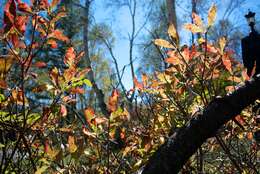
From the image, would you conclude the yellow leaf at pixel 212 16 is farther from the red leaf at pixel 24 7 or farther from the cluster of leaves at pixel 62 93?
the red leaf at pixel 24 7

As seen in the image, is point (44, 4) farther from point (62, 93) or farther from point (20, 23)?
point (62, 93)

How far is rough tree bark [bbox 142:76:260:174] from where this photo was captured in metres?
0.82

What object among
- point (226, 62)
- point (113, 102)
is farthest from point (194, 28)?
point (113, 102)

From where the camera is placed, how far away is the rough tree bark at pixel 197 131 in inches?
32.3

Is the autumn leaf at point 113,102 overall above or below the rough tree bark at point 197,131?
above

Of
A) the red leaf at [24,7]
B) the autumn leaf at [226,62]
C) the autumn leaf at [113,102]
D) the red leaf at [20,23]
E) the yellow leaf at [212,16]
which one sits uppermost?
the red leaf at [24,7]

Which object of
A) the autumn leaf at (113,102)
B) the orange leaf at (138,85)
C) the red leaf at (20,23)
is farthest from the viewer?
the orange leaf at (138,85)

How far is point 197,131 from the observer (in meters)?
0.85

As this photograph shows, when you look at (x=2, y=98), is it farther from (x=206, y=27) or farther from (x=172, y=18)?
(x=172, y=18)

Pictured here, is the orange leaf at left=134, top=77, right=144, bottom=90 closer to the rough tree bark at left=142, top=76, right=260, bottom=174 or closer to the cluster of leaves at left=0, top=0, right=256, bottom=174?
the cluster of leaves at left=0, top=0, right=256, bottom=174

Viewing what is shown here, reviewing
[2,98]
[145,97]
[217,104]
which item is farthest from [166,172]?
[145,97]

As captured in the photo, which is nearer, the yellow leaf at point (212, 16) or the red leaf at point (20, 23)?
the red leaf at point (20, 23)

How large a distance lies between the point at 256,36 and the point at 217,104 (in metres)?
4.61

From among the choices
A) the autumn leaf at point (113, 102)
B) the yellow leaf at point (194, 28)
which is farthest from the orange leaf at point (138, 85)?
the yellow leaf at point (194, 28)
